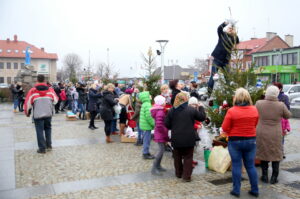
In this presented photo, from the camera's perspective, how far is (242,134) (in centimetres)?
514

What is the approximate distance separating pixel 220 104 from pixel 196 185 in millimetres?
2340

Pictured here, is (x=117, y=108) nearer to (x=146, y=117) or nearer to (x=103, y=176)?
(x=146, y=117)

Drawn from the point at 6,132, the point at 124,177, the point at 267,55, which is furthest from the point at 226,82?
the point at 267,55

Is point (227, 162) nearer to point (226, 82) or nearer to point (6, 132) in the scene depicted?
point (226, 82)

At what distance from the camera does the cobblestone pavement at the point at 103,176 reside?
5.42 metres

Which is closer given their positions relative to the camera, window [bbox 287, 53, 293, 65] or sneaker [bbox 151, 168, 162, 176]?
sneaker [bbox 151, 168, 162, 176]

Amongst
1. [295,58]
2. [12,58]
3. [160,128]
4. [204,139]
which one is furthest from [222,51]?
[12,58]

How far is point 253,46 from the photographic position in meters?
60.2

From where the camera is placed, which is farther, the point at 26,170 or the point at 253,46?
the point at 253,46

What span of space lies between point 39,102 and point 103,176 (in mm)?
3203

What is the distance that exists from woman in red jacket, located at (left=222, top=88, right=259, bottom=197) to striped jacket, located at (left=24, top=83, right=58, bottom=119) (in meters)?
5.10

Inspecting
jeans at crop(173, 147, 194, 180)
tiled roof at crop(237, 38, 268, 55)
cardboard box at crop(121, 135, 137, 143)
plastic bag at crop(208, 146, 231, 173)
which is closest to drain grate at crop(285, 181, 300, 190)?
plastic bag at crop(208, 146, 231, 173)

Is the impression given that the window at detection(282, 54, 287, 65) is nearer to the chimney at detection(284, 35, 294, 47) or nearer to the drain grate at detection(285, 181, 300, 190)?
the chimney at detection(284, 35, 294, 47)

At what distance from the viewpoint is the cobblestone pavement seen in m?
5.42
